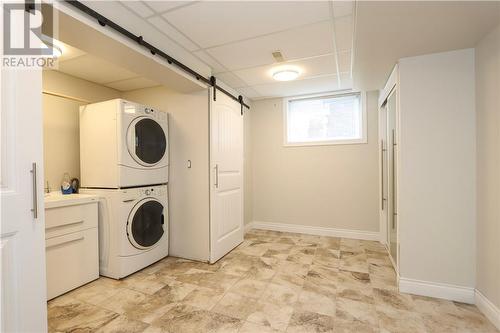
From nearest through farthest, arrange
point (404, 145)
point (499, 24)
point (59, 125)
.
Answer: point (499, 24) → point (404, 145) → point (59, 125)

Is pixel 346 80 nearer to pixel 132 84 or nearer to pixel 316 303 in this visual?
pixel 316 303

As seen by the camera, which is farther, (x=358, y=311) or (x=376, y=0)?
(x=358, y=311)

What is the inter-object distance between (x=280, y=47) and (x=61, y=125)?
2717 mm

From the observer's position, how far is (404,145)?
2.16 metres

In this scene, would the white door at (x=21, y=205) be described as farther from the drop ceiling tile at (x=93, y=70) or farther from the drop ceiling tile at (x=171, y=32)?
the drop ceiling tile at (x=93, y=70)

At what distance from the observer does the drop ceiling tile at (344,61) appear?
2.46 meters

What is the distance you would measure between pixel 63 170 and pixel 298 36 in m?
3.04

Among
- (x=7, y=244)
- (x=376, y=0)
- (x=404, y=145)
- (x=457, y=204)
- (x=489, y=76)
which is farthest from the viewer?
(x=404, y=145)

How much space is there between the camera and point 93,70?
2.74 metres

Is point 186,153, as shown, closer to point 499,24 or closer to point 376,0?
point 376,0

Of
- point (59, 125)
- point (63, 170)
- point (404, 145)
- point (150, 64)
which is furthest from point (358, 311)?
point (59, 125)

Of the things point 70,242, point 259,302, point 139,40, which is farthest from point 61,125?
point 259,302

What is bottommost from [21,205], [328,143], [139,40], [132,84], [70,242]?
[70,242]

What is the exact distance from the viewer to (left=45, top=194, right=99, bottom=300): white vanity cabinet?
2.06 metres
